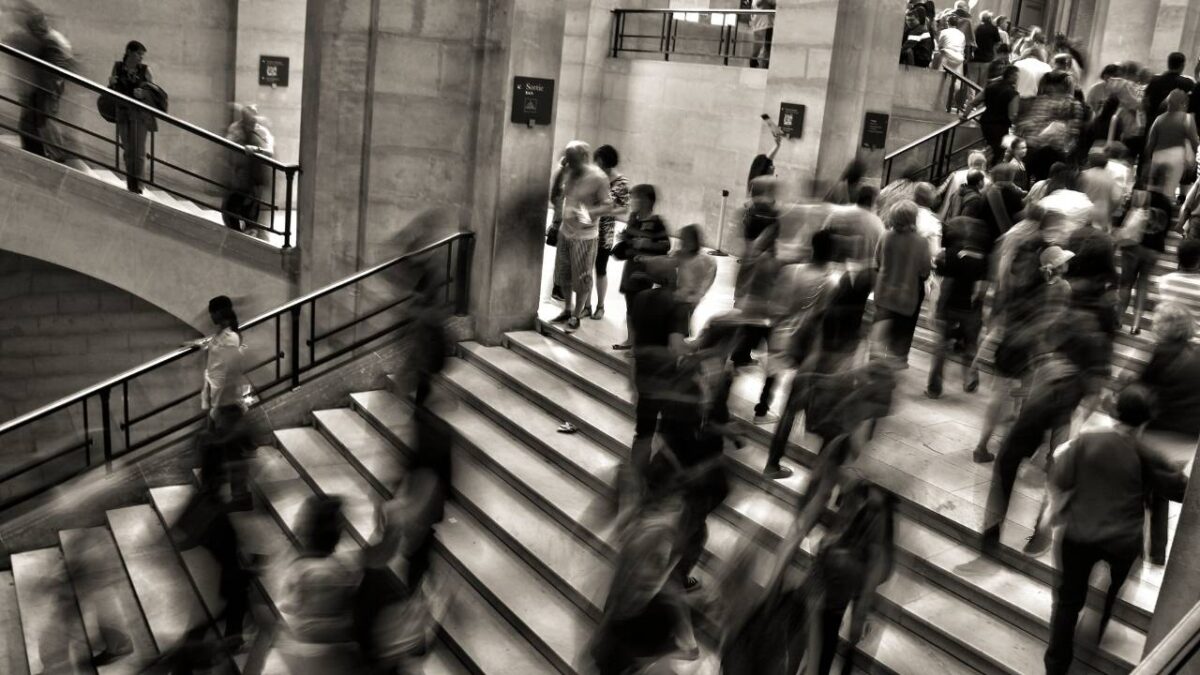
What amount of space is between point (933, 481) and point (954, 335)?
99.0 inches

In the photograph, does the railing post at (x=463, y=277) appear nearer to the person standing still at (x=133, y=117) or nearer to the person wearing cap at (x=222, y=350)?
the person wearing cap at (x=222, y=350)

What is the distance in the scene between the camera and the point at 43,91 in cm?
1119

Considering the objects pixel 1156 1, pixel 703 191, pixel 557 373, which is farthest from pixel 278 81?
pixel 1156 1

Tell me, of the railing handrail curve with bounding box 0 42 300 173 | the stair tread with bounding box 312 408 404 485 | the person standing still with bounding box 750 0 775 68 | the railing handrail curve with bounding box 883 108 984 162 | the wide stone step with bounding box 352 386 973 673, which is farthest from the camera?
the person standing still with bounding box 750 0 775 68

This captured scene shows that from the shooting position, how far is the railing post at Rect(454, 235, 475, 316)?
10641 millimetres

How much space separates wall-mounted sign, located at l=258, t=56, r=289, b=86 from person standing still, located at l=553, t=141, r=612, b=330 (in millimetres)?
6054

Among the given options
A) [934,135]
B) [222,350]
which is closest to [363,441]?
[222,350]

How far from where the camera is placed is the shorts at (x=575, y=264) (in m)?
10.1

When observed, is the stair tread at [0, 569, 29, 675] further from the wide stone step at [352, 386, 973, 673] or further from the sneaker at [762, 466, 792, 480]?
the sneaker at [762, 466, 792, 480]

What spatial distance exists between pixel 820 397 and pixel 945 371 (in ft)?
12.6

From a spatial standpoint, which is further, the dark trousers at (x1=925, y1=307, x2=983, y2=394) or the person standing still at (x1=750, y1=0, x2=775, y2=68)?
the person standing still at (x1=750, y1=0, x2=775, y2=68)

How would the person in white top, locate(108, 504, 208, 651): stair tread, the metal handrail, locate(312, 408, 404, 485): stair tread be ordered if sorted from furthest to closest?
the person in white top → locate(312, 408, 404, 485): stair tread → locate(108, 504, 208, 651): stair tread → the metal handrail

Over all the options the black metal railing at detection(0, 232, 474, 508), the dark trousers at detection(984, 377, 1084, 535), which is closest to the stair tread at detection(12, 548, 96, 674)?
the black metal railing at detection(0, 232, 474, 508)

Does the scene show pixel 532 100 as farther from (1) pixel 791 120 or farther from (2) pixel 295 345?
(1) pixel 791 120
